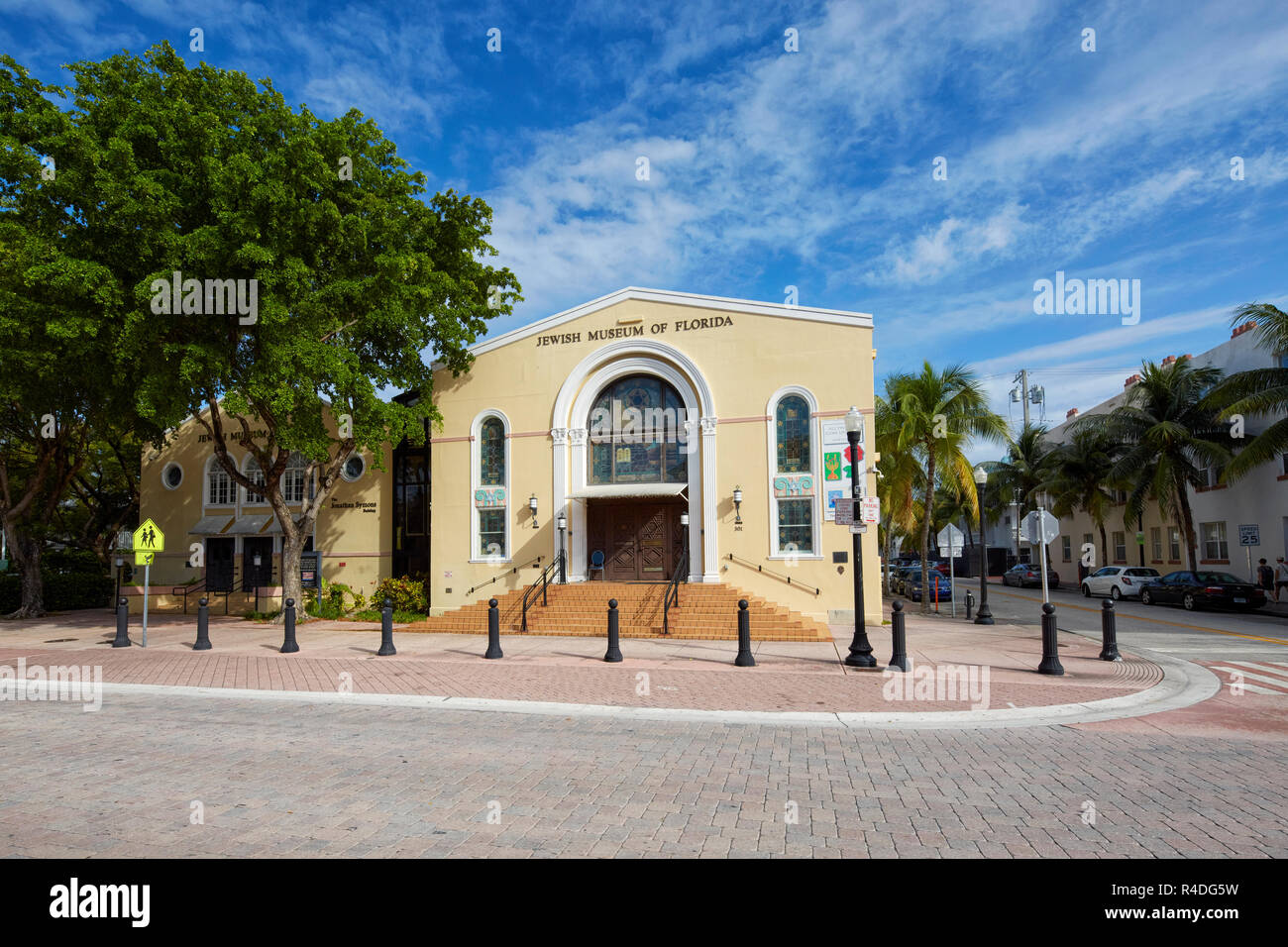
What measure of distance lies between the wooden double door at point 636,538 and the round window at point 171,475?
52.6 feet

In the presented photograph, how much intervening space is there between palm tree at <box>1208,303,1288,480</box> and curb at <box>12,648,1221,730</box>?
56.5 ft

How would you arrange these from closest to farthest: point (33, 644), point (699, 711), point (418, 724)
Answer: point (418, 724)
point (699, 711)
point (33, 644)

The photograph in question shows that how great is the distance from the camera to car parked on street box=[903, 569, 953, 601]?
2888 centimetres

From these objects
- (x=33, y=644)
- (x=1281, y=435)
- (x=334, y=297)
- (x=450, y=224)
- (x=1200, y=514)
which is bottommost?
(x=33, y=644)

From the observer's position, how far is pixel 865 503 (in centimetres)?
1290

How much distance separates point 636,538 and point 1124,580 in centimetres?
2285

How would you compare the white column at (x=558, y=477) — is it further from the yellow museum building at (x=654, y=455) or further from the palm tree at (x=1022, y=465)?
the palm tree at (x=1022, y=465)

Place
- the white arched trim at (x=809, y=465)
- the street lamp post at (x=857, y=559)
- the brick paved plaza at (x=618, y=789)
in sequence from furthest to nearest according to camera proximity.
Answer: the white arched trim at (x=809, y=465) → the street lamp post at (x=857, y=559) → the brick paved plaza at (x=618, y=789)

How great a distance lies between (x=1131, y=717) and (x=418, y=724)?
848 cm

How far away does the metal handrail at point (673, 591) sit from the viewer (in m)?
17.0

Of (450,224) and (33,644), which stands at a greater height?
(450,224)

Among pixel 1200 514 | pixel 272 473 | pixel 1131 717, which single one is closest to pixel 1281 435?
pixel 1200 514

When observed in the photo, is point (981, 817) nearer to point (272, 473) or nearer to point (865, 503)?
point (865, 503)

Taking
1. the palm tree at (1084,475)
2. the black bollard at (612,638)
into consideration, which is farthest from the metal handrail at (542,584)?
the palm tree at (1084,475)
